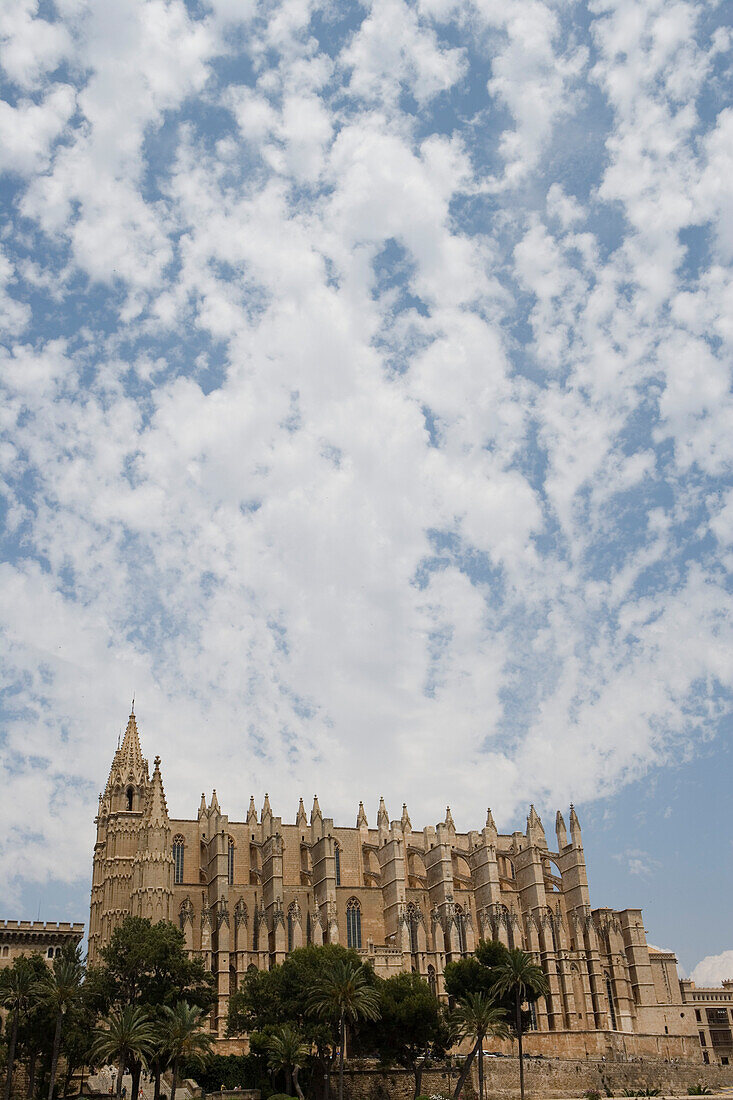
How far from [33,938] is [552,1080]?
112ft

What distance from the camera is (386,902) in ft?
267

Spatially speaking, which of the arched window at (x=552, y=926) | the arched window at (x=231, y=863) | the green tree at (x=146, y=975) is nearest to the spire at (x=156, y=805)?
the arched window at (x=231, y=863)

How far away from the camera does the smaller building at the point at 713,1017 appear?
86375 millimetres

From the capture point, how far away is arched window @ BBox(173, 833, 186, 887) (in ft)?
258

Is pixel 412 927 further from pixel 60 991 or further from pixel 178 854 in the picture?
pixel 60 991

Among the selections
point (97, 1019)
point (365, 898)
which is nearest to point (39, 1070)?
point (97, 1019)

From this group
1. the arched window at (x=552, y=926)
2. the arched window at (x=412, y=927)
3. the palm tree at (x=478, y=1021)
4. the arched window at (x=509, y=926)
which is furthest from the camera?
the arched window at (x=552, y=926)

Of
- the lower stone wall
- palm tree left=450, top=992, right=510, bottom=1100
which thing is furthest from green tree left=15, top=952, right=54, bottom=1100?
palm tree left=450, top=992, right=510, bottom=1100

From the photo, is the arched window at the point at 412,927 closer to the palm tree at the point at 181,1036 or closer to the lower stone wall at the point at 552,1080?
the lower stone wall at the point at 552,1080

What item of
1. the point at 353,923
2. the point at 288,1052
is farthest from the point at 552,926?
the point at 288,1052

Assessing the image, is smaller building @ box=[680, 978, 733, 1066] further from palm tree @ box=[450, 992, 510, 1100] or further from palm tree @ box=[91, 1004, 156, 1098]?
palm tree @ box=[91, 1004, 156, 1098]

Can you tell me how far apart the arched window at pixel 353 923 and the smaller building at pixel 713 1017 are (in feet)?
93.0

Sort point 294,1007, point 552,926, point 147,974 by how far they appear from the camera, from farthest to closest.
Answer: point 552,926 → point 147,974 → point 294,1007

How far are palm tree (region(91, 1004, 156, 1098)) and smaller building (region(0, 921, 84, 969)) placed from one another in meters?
21.1
